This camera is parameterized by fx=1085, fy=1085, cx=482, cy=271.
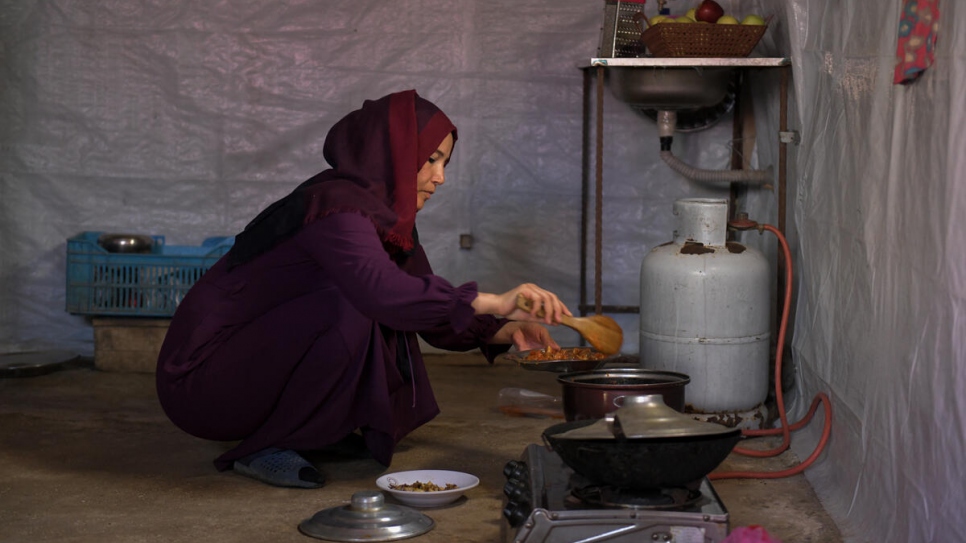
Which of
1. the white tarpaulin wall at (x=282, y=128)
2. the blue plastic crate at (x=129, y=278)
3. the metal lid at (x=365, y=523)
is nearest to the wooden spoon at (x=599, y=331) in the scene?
the metal lid at (x=365, y=523)

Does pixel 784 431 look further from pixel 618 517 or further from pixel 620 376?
pixel 618 517

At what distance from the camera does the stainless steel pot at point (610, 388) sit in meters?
2.74

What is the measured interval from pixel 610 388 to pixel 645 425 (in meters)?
0.70

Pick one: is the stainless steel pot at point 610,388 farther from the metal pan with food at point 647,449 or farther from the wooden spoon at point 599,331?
the metal pan with food at point 647,449

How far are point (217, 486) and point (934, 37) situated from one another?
2.09 metres

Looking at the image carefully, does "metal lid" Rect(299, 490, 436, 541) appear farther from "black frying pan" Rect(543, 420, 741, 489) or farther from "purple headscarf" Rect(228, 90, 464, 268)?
"purple headscarf" Rect(228, 90, 464, 268)

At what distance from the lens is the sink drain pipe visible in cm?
433

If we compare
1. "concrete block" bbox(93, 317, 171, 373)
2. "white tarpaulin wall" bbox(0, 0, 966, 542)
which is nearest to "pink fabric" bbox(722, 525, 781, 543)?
"white tarpaulin wall" bbox(0, 0, 966, 542)

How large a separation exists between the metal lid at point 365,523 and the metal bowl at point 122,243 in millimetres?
2585

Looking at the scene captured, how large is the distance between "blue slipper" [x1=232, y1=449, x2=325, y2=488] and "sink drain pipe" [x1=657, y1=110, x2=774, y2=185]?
7.29 ft

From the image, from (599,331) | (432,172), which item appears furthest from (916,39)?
(432,172)

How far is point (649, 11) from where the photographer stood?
187 inches

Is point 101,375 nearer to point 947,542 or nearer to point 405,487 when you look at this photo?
point 405,487

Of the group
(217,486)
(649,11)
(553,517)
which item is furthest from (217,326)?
(649,11)
